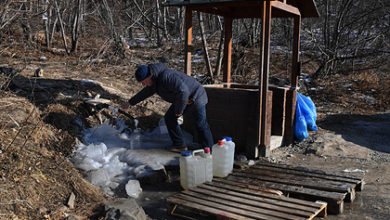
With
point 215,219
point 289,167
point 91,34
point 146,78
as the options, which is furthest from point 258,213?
point 91,34

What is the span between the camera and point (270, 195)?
4.25 metres

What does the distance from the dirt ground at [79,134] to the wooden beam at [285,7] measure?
94.1 inches

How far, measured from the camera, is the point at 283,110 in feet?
21.6

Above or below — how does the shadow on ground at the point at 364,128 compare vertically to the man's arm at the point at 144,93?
below

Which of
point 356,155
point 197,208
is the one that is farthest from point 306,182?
point 356,155

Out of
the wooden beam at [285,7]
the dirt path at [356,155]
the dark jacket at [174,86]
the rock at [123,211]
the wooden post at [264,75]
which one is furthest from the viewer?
the wooden beam at [285,7]

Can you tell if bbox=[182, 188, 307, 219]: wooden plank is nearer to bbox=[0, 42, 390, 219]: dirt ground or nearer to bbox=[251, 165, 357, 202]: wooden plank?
bbox=[0, 42, 390, 219]: dirt ground

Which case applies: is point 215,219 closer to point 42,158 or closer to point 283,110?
point 42,158

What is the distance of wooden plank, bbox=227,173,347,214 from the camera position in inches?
163

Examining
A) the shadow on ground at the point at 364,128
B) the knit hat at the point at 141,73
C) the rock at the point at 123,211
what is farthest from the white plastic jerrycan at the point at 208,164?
the shadow on ground at the point at 364,128

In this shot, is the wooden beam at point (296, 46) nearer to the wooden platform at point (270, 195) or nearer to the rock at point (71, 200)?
the wooden platform at point (270, 195)

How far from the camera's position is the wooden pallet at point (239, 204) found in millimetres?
3754

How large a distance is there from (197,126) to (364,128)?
4.29m

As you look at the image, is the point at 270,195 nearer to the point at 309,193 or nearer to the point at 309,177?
the point at 309,193
